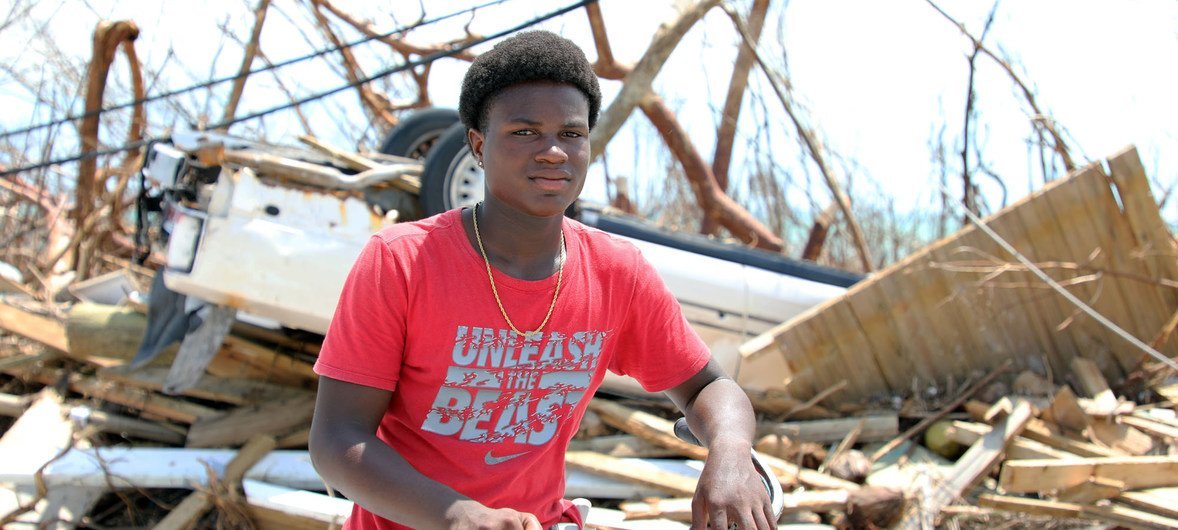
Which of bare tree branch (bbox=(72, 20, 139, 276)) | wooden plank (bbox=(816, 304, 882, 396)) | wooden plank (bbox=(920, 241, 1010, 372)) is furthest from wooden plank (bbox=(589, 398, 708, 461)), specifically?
bare tree branch (bbox=(72, 20, 139, 276))

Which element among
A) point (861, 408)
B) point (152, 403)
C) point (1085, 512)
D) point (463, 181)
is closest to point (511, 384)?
point (463, 181)

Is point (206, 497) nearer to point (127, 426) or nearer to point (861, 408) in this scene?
point (127, 426)

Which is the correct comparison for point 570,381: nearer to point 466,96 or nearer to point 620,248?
point 620,248

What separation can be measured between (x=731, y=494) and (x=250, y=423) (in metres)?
3.98

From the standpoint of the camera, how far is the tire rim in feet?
16.0

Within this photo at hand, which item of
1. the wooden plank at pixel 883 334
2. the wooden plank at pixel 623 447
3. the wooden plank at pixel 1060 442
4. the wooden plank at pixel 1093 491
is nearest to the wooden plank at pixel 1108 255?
the wooden plank at pixel 1060 442

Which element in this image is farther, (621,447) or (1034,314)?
(1034,314)

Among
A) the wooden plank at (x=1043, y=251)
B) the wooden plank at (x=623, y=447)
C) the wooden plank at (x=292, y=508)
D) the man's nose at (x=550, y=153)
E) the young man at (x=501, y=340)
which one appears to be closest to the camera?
the young man at (x=501, y=340)

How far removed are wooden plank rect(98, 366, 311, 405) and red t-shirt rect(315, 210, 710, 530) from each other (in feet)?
11.9

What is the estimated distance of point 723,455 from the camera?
69.4 inches

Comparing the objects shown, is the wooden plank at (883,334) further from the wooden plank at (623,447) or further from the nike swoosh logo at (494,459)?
the nike swoosh logo at (494,459)

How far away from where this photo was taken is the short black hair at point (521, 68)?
68.6 inches

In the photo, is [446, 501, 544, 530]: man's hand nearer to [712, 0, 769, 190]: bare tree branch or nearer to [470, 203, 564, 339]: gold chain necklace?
[470, 203, 564, 339]: gold chain necklace

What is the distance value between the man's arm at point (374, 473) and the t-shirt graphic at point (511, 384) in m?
0.15
